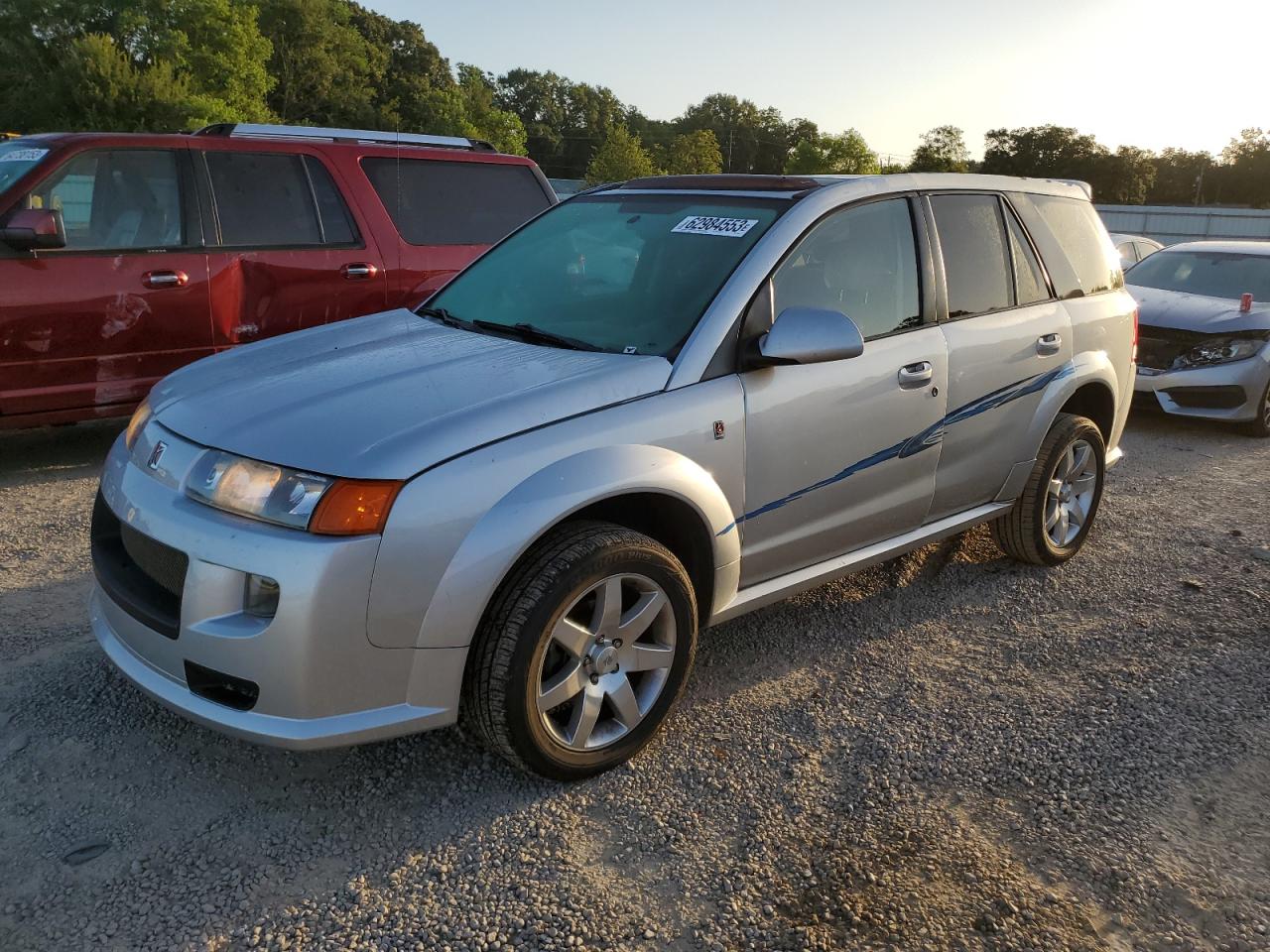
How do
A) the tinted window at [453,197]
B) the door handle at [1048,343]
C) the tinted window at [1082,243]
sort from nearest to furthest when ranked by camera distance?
the door handle at [1048,343] < the tinted window at [1082,243] < the tinted window at [453,197]

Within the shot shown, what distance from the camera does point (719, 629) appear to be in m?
3.96

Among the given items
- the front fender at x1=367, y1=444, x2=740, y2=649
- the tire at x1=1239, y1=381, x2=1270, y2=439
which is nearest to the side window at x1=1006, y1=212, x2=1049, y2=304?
the front fender at x1=367, y1=444, x2=740, y2=649

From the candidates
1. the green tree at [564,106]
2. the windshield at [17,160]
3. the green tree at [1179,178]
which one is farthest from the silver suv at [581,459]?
the green tree at [564,106]

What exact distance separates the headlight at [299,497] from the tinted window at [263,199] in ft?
12.5

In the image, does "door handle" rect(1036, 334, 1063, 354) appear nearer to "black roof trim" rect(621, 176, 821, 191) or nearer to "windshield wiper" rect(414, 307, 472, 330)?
"black roof trim" rect(621, 176, 821, 191)

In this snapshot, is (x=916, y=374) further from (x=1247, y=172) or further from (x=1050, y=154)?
(x=1247, y=172)

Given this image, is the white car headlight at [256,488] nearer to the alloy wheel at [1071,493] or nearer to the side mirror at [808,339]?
the side mirror at [808,339]

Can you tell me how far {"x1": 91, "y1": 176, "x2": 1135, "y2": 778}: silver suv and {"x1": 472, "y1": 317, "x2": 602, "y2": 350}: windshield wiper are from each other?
13mm

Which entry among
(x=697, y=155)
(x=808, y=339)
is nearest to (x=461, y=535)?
(x=808, y=339)

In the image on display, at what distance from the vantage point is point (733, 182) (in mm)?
3762

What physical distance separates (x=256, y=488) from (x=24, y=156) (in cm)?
421

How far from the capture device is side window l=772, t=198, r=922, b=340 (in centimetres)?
333

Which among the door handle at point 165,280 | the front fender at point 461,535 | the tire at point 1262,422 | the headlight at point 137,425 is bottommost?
the tire at point 1262,422

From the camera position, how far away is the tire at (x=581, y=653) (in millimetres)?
2602
